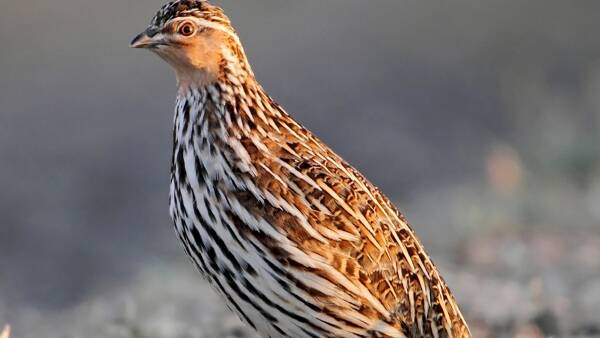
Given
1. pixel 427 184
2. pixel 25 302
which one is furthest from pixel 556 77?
pixel 25 302

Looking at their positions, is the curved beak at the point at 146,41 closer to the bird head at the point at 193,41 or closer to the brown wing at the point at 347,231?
the bird head at the point at 193,41

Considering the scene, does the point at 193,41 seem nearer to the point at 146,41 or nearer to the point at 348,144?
the point at 146,41

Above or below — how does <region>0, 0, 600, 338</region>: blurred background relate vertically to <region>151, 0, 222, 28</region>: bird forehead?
above

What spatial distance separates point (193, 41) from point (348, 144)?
9801mm

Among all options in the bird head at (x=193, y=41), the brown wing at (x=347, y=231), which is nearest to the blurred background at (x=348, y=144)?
the brown wing at (x=347, y=231)

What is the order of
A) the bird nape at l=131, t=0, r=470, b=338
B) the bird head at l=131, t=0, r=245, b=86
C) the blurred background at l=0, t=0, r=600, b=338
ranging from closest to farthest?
the bird nape at l=131, t=0, r=470, b=338 < the bird head at l=131, t=0, r=245, b=86 < the blurred background at l=0, t=0, r=600, b=338

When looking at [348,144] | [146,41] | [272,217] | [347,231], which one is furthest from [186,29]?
[348,144]

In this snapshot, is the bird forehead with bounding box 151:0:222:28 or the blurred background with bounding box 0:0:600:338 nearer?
the bird forehead with bounding box 151:0:222:28

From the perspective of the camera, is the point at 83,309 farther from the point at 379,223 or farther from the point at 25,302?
the point at 379,223

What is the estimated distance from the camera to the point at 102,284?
1202cm

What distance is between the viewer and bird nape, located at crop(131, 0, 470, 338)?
22.4 feet

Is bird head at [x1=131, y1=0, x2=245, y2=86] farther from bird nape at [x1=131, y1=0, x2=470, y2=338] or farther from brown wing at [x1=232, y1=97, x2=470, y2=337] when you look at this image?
brown wing at [x1=232, y1=97, x2=470, y2=337]

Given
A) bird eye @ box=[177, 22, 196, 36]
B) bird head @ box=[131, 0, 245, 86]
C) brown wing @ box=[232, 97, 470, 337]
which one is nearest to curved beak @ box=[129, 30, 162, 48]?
bird head @ box=[131, 0, 245, 86]

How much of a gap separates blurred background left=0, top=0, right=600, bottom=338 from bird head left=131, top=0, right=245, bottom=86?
6.72 ft
